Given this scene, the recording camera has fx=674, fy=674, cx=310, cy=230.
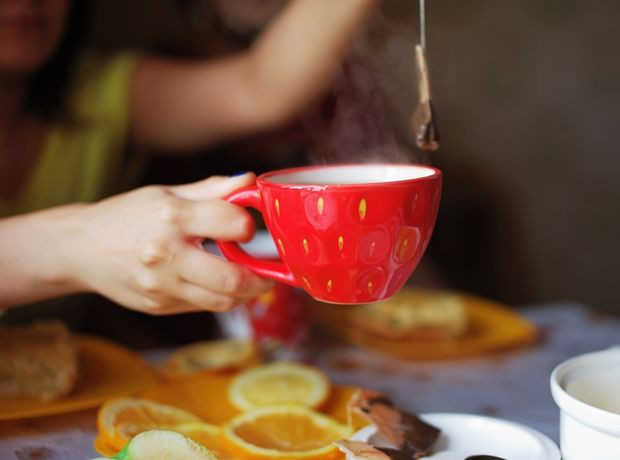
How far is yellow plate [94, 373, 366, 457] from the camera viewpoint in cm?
79

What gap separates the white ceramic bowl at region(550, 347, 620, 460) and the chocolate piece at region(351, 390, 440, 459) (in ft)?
0.40

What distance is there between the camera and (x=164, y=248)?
2.13ft

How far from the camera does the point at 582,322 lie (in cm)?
115

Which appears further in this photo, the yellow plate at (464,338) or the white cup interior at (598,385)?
the yellow plate at (464,338)

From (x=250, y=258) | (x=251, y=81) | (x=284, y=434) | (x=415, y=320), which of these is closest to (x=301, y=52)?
(x=251, y=81)

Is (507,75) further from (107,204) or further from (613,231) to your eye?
(107,204)

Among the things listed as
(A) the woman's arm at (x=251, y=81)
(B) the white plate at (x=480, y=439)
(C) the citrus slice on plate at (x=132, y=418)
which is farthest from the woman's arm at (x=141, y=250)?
(A) the woman's arm at (x=251, y=81)

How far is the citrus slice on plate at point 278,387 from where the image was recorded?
31.5 inches

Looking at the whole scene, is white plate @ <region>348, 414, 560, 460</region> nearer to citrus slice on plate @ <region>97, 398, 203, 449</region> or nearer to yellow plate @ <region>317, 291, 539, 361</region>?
citrus slice on plate @ <region>97, 398, 203, 449</region>

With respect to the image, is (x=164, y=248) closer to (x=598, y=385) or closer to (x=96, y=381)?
(x=96, y=381)

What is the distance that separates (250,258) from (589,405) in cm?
34

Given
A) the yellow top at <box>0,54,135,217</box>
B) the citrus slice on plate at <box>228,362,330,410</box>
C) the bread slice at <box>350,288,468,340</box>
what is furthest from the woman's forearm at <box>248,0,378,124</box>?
the citrus slice on plate at <box>228,362,330,410</box>

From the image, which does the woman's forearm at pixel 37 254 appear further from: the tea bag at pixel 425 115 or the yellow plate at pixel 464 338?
the yellow plate at pixel 464 338

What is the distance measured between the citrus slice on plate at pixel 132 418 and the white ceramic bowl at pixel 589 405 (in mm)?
387
